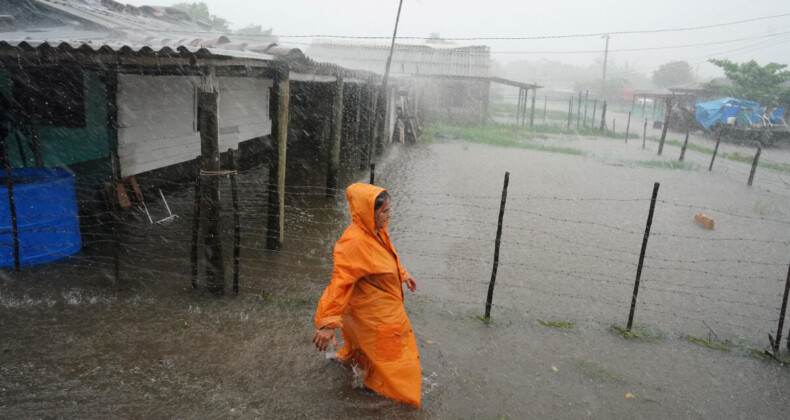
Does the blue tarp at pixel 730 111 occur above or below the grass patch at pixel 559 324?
above

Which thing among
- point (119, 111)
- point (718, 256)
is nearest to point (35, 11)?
point (119, 111)

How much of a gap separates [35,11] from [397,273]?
327 inches

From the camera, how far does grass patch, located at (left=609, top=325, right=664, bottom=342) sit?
4789 mm

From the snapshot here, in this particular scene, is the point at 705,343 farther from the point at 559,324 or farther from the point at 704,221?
the point at 704,221

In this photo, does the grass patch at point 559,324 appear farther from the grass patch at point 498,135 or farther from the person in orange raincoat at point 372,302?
the grass patch at point 498,135

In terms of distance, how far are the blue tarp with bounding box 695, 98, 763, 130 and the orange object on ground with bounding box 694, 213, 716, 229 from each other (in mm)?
18805

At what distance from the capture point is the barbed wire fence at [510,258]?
18.0ft

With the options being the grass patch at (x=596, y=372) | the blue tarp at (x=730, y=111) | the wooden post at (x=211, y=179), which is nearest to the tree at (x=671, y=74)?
the blue tarp at (x=730, y=111)

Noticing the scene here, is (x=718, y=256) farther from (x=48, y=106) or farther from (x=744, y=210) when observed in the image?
(x=48, y=106)

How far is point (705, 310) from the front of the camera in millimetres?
5621

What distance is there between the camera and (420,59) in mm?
29422

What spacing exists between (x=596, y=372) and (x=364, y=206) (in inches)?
102

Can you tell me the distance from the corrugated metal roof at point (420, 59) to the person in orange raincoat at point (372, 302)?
943 inches

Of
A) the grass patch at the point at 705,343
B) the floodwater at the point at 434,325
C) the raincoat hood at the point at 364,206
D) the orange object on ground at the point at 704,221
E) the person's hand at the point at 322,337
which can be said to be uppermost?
the raincoat hood at the point at 364,206
